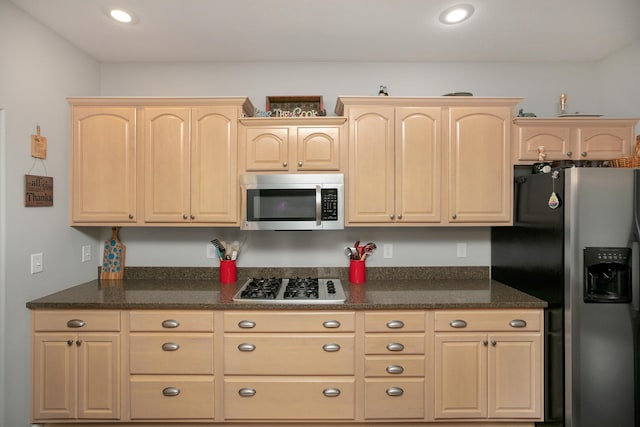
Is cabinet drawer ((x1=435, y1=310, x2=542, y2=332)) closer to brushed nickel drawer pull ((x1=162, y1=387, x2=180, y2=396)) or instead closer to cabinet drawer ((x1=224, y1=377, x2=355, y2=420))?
cabinet drawer ((x1=224, y1=377, x2=355, y2=420))

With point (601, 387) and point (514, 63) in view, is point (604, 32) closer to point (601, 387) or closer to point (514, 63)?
point (514, 63)

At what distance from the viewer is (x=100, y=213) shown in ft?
7.43

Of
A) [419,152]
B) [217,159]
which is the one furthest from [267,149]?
[419,152]

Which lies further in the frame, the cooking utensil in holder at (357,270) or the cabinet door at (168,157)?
the cooking utensil in holder at (357,270)

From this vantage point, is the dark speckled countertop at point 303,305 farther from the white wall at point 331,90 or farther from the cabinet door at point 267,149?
the cabinet door at point 267,149

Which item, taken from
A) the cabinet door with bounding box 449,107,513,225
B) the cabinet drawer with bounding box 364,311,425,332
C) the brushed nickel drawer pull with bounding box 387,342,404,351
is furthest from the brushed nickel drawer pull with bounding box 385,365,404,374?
the cabinet door with bounding box 449,107,513,225

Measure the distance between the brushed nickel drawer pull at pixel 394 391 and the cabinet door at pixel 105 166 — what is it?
1.99 m

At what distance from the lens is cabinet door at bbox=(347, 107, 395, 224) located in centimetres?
226

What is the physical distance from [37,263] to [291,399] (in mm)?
1734

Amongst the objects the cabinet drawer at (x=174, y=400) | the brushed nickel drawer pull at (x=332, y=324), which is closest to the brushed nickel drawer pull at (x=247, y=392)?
the cabinet drawer at (x=174, y=400)

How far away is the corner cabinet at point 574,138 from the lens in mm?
2248

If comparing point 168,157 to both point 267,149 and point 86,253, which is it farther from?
point 86,253

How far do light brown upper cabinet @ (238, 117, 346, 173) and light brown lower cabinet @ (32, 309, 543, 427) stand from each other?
0.96 meters

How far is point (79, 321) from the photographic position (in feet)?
6.42
